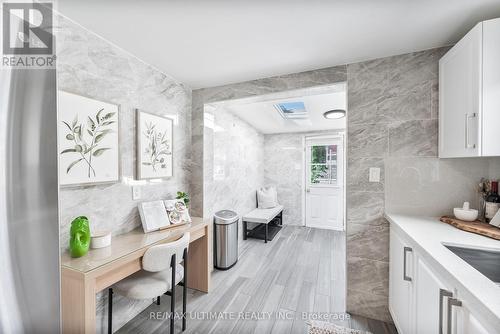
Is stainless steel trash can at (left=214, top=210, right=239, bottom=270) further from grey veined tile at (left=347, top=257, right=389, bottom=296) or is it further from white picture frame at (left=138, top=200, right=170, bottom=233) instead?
grey veined tile at (left=347, top=257, right=389, bottom=296)

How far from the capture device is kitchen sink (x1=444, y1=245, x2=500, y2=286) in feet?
3.46

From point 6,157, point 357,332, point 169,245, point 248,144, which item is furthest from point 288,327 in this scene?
point 248,144

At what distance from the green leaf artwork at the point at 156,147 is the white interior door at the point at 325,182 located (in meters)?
3.44

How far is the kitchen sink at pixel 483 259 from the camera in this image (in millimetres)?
1054

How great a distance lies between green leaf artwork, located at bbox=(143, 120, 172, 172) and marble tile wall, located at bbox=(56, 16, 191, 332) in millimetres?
132

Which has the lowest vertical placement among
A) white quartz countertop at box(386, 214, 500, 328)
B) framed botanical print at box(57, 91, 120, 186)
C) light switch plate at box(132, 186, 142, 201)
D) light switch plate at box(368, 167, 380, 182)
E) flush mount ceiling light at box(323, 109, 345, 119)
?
white quartz countertop at box(386, 214, 500, 328)

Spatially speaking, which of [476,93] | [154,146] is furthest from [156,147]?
[476,93]

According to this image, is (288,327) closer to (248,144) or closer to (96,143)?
(96,143)

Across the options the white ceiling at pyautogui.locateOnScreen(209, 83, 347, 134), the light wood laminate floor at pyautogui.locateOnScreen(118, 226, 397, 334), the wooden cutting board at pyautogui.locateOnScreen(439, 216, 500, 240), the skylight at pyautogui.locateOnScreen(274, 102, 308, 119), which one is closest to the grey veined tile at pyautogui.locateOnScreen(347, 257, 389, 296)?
the light wood laminate floor at pyautogui.locateOnScreen(118, 226, 397, 334)

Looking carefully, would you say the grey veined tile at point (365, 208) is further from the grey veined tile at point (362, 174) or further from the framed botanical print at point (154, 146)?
the framed botanical print at point (154, 146)

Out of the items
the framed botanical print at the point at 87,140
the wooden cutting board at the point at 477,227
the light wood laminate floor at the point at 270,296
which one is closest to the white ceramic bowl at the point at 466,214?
the wooden cutting board at the point at 477,227

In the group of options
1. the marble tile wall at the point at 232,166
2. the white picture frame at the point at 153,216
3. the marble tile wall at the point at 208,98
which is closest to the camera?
A: the white picture frame at the point at 153,216

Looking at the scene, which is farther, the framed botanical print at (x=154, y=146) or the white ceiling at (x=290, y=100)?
the white ceiling at (x=290, y=100)

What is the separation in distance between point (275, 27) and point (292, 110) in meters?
2.12
